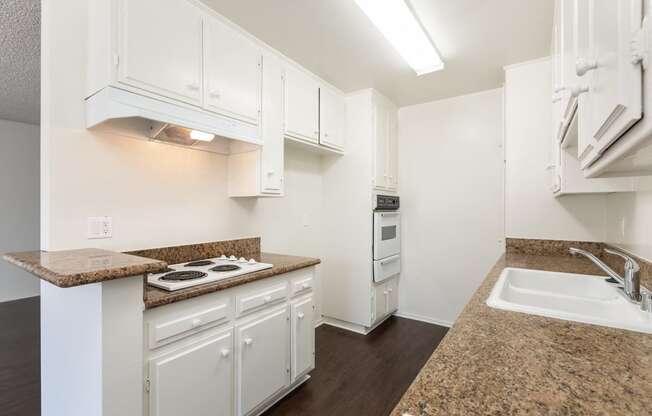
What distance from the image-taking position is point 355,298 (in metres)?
3.07

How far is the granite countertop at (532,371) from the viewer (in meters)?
0.53

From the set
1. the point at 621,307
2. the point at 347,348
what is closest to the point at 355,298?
the point at 347,348

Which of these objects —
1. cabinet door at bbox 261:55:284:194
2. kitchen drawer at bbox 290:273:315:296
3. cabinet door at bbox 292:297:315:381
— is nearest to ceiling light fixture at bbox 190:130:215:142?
cabinet door at bbox 261:55:284:194

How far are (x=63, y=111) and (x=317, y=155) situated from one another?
2.19 meters

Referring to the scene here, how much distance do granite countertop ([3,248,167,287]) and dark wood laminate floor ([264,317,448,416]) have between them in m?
1.34

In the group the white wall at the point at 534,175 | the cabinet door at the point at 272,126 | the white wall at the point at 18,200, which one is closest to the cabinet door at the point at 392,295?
the white wall at the point at 534,175

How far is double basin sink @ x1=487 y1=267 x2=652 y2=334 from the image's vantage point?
972 mm

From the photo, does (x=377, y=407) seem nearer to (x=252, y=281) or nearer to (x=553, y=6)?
(x=252, y=281)

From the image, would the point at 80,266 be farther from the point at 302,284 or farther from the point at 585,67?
the point at 585,67

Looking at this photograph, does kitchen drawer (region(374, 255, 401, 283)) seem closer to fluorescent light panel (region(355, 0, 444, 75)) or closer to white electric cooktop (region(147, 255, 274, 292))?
white electric cooktop (region(147, 255, 274, 292))

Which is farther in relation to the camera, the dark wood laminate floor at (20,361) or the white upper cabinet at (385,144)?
the white upper cabinet at (385,144)

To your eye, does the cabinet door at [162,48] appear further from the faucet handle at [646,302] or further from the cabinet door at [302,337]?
the faucet handle at [646,302]

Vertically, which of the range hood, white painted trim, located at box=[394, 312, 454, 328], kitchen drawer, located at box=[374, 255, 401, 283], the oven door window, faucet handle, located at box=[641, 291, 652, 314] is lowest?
white painted trim, located at box=[394, 312, 454, 328]

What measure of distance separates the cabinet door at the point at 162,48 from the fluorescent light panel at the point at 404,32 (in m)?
0.97
